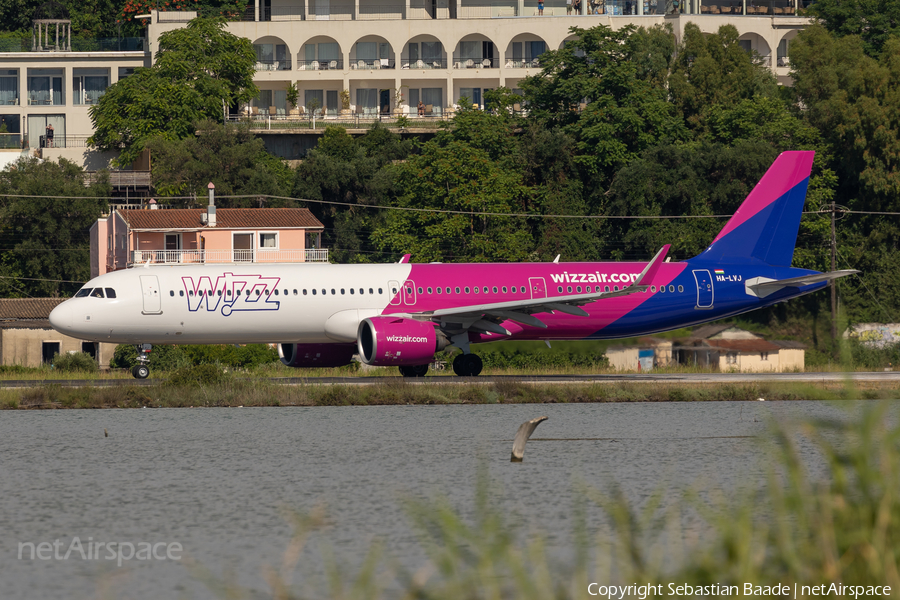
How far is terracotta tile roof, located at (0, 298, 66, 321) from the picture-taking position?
2387 inches

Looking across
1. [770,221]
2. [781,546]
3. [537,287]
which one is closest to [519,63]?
[770,221]

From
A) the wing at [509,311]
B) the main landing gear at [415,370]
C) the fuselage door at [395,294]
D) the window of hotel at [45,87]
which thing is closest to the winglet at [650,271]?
the wing at [509,311]

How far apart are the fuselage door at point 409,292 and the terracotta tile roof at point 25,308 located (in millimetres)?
29425

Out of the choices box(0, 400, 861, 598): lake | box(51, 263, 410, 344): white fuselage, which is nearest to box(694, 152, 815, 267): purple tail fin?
box(0, 400, 861, 598): lake

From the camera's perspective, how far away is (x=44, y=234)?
7300cm

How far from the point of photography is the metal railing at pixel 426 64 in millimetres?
96438

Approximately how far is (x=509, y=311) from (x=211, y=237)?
26.3 metres

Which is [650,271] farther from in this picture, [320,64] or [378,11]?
[378,11]

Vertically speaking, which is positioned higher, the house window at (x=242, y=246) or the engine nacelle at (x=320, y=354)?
the house window at (x=242, y=246)

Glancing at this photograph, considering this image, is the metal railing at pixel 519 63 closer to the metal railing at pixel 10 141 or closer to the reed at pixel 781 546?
the metal railing at pixel 10 141

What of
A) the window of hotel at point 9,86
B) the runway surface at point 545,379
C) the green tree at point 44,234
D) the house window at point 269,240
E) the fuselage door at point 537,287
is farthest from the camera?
the window of hotel at point 9,86

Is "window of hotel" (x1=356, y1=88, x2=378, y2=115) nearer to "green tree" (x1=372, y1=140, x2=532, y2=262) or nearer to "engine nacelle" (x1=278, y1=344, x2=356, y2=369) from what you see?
"green tree" (x1=372, y1=140, x2=532, y2=262)

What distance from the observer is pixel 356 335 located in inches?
1374

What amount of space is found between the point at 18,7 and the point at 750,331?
78.8 meters
